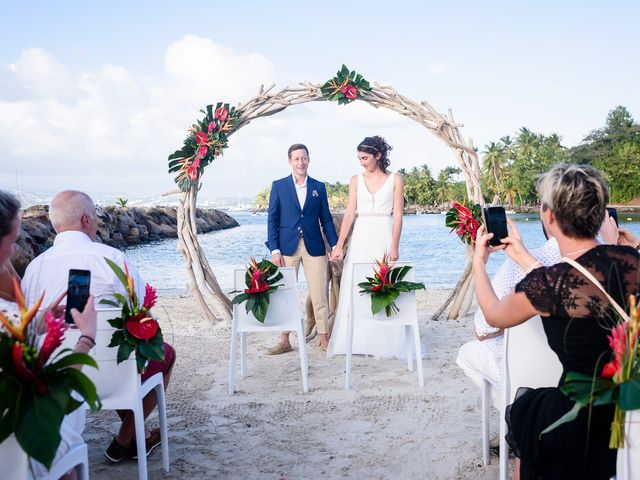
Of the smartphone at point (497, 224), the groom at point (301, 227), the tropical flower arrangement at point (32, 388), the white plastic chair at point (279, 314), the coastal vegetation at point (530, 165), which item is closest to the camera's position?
the tropical flower arrangement at point (32, 388)

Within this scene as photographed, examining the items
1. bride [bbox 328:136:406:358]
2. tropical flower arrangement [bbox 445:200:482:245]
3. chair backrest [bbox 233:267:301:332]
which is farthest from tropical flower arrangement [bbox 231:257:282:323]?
tropical flower arrangement [bbox 445:200:482:245]

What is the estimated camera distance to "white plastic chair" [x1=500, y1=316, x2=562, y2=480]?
2.86 m

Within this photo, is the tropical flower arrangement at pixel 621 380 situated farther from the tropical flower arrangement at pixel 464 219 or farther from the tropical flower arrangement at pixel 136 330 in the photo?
the tropical flower arrangement at pixel 464 219

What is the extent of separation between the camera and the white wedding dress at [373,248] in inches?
252

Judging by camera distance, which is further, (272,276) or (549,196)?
(272,276)

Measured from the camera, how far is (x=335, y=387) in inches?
210

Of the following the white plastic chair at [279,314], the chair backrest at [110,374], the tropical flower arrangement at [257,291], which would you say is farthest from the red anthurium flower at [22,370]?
the white plastic chair at [279,314]

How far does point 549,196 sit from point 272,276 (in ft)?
10.1

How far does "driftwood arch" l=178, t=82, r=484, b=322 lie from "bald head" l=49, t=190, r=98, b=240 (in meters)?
4.41

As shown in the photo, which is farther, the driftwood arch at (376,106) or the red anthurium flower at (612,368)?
the driftwood arch at (376,106)

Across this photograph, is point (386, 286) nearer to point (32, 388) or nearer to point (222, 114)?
point (32, 388)

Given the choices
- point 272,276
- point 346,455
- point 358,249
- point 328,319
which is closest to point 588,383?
point 346,455

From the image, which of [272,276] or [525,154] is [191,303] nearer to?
[272,276]

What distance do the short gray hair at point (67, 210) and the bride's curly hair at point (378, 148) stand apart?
11.4ft
